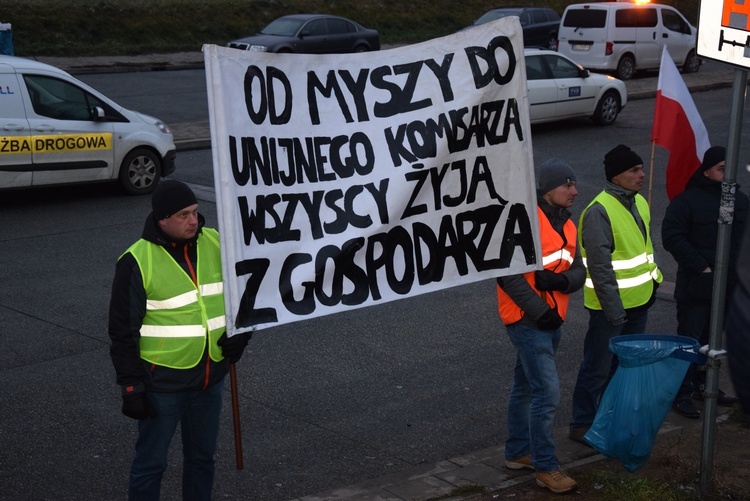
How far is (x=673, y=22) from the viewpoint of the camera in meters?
27.7

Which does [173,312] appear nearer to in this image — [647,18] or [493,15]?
[493,15]

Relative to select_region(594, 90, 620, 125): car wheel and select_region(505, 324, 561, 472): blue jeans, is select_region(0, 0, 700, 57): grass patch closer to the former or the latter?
select_region(594, 90, 620, 125): car wheel

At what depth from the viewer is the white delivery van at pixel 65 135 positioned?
12641 mm

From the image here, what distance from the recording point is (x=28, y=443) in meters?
6.26

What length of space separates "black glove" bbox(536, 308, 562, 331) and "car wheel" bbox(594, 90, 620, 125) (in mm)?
15187

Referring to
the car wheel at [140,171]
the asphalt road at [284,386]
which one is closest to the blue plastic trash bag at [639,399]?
the asphalt road at [284,386]

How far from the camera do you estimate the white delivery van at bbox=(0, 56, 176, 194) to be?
12641 millimetres

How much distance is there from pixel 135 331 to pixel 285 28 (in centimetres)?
2334

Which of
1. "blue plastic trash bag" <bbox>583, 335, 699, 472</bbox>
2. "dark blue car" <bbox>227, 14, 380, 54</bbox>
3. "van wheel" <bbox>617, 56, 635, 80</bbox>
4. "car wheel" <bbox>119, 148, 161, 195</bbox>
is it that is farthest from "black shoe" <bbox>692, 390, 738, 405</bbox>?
"van wheel" <bbox>617, 56, 635, 80</bbox>

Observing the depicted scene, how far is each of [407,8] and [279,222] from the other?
3544 centimetres

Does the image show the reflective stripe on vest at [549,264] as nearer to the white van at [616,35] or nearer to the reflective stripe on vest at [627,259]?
the reflective stripe on vest at [627,259]

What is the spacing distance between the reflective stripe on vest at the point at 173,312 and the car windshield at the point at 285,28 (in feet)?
74.8

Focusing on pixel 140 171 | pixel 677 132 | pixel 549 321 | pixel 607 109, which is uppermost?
pixel 677 132

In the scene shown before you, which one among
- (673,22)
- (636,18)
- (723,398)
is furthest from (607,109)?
(723,398)
